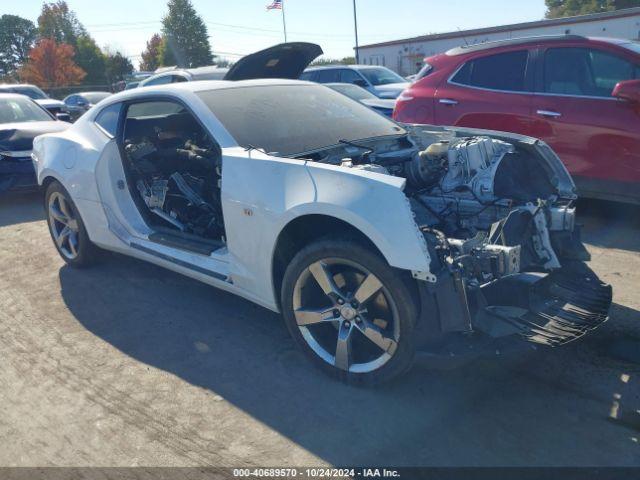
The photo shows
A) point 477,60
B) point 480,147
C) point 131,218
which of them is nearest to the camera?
point 480,147

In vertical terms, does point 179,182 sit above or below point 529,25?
below

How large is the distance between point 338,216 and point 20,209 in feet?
21.7

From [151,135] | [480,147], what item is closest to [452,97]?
[480,147]

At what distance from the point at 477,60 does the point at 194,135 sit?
3.33 m

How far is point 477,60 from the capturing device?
245 inches

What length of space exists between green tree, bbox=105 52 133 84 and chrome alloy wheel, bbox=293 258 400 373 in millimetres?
57341

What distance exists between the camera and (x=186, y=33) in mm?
70438

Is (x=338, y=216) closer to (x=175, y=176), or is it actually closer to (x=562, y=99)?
(x=175, y=176)

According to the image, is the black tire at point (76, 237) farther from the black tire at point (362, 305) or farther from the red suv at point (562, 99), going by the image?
the red suv at point (562, 99)

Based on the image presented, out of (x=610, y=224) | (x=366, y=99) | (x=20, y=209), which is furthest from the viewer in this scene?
(x=366, y=99)

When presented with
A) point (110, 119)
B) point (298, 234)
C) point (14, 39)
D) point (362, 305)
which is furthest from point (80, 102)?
point (14, 39)

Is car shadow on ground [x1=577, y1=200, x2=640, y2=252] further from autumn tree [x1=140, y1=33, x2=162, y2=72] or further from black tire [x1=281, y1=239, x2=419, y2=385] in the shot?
A: autumn tree [x1=140, y1=33, x2=162, y2=72]

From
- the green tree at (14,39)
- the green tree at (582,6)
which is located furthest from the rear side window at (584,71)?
the green tree at (14,39)

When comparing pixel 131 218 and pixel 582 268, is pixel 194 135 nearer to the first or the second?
pixel 131 218
